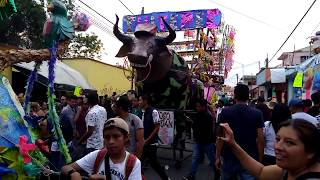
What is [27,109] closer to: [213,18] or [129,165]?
[129,165]

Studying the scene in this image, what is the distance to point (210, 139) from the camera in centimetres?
796

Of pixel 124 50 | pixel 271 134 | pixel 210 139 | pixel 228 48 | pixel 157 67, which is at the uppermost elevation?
pixel 228 48

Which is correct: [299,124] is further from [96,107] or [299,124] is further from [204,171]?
[204,171]

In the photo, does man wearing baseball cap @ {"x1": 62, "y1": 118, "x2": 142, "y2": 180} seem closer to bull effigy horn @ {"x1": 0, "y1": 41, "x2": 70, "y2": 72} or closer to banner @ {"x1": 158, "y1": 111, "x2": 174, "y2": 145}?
bull effigy horn @ {"x1": 0, "y1": 41, "x2": 70, "y2": 72}

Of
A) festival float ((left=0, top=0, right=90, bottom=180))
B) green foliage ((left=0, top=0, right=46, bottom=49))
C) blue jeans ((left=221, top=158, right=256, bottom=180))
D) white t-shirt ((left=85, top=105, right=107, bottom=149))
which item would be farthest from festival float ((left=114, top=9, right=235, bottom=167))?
green foliage ((left=0, top=0, right=46, bottom=49))

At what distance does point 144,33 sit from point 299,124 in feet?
22.8

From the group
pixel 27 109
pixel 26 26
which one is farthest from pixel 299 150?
pixel 26 26

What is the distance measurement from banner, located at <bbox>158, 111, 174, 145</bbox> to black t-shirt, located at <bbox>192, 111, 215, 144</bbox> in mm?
1345

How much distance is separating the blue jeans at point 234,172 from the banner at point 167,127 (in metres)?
3.81

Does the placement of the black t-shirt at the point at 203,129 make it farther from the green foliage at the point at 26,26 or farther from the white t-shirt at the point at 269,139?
the green foliage at the point at 26,26

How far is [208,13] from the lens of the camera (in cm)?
1242

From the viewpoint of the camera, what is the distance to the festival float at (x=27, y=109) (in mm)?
3709

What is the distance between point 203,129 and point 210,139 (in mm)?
226

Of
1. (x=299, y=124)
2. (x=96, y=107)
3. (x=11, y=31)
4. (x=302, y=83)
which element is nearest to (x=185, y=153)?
(x=302, y=83)
